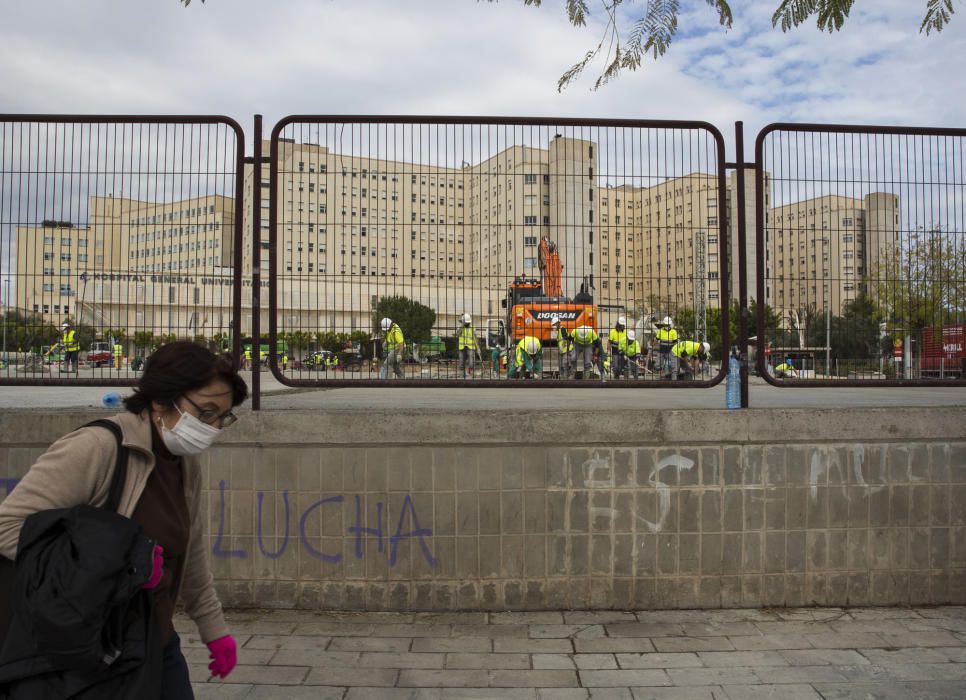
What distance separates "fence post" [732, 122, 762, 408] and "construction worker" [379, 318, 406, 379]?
7.42ft

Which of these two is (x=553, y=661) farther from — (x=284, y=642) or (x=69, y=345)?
(x=69, y=345)

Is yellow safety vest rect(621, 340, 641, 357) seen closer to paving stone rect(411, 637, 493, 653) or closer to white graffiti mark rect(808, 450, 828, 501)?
white graffiti mark rect(808, 450, 828, 501)

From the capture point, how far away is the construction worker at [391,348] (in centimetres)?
512

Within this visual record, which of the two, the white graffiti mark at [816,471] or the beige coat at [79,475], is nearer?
the beige coat at [79,475]

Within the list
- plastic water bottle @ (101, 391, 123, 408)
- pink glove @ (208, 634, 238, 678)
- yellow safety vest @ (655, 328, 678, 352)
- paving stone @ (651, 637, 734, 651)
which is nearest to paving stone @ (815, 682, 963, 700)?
paving stone @ (651, 637, 734, 651)

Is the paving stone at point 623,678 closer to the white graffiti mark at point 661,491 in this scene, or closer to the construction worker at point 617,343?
the white graffiti mark at point 661,491

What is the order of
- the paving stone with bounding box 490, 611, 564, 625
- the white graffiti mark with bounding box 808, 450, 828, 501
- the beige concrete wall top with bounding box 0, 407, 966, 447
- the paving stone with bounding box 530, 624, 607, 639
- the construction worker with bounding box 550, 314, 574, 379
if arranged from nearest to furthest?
the paving stone with bounding box 530, 624, 607, 639
the paving stone with bounding box 490, 611, 564, 625
the beige concrete wall top with bounding box 0, 407, 966, 447
the white graffiti mark with bounding box 808, 450, 828, 501
the construction worker with bounding box 550, 314, 574, 379

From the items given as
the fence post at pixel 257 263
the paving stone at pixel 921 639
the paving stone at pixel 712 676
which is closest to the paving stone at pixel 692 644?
the paving stone at pixel 712 676

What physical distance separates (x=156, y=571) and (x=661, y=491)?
3.52 metres

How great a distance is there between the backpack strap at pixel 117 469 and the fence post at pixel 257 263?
2.83 metres

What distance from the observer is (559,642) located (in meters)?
4.44

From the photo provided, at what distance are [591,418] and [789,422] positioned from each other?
129cm

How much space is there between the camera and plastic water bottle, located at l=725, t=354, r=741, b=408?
5105 mm

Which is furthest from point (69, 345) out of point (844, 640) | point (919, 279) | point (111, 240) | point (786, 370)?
point (919, 279)
